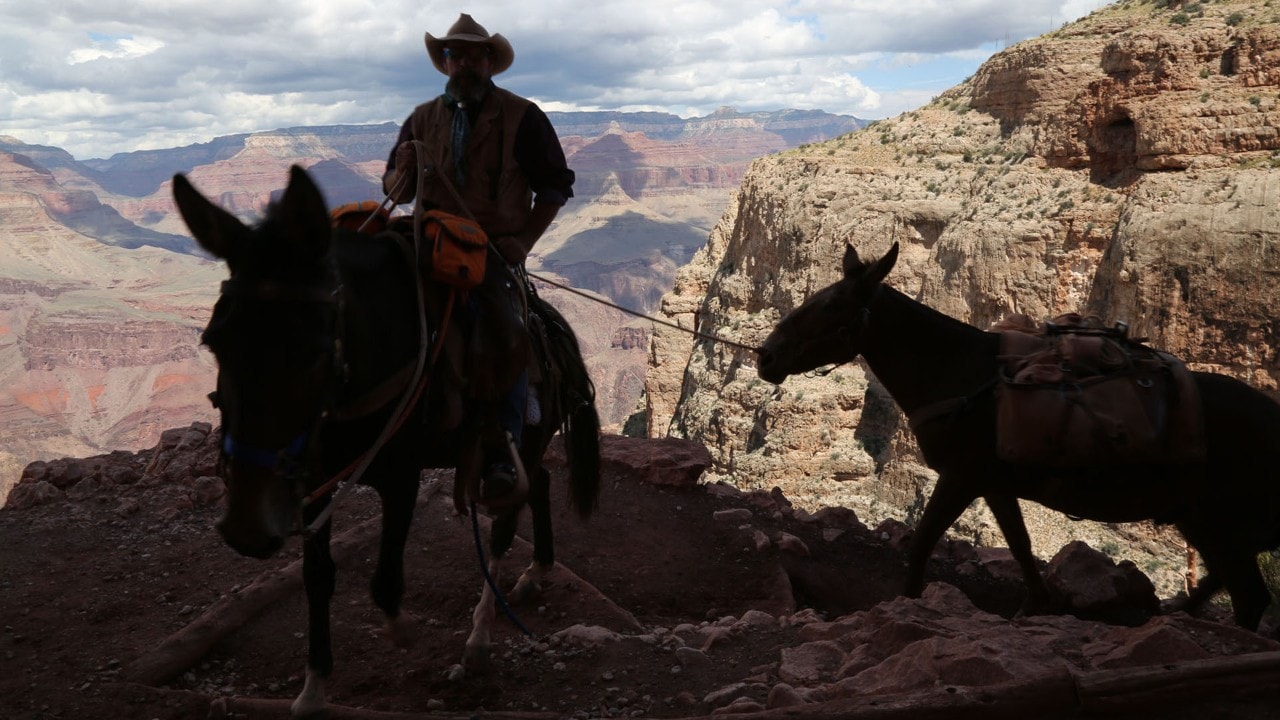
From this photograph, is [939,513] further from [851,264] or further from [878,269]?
[851,264]

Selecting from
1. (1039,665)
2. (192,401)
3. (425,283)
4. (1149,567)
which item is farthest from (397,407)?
(192,401)

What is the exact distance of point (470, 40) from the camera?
4539mm

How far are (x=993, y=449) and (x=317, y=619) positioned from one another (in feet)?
13.1

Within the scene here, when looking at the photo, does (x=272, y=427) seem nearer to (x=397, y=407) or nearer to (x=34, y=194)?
(x=397, y=407)

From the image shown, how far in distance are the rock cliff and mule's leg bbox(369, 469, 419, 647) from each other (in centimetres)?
1819

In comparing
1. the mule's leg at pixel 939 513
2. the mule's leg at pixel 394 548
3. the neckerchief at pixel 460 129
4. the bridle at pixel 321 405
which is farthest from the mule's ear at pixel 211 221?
the mule's leg at pixel 939 513

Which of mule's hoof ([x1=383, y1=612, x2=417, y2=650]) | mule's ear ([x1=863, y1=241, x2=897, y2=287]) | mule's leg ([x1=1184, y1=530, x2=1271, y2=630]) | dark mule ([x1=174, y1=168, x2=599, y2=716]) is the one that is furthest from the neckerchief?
mule's leg ([x1=1184, y1=530, x2=1271, y2=630])

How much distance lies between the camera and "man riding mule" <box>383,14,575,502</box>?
4535mm

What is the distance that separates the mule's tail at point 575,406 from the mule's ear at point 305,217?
7.61 feet

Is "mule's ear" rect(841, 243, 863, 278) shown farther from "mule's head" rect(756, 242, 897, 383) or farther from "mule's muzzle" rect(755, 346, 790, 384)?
"mule's muzzle" rect(755, 346, 790, 384)

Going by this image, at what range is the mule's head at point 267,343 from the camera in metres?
2.87

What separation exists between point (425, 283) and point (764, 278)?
34.3 meters

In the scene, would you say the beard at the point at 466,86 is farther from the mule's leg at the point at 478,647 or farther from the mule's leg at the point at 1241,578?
the mule's leg at the point at 1241,578

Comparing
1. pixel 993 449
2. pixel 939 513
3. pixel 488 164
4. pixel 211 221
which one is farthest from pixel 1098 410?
pixel 211 221
